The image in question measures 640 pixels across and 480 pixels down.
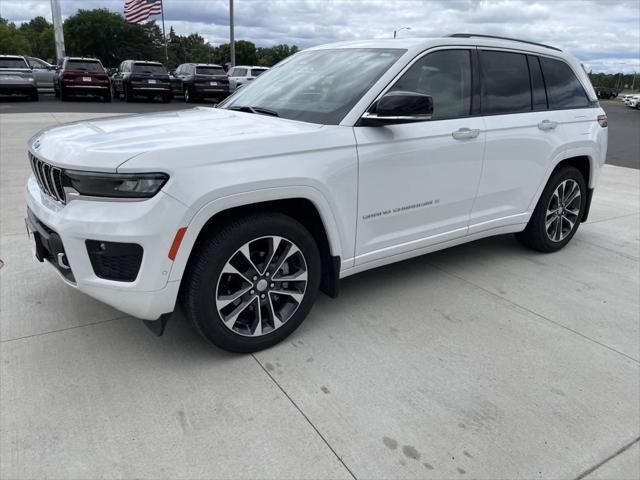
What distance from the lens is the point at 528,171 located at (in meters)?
4.31

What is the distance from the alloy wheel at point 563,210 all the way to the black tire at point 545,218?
0.02m

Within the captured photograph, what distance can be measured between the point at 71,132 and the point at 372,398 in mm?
2228

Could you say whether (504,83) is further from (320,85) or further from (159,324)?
(159,324)

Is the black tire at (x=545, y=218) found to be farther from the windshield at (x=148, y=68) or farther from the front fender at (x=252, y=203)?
the windshield at (x=148, y=68)

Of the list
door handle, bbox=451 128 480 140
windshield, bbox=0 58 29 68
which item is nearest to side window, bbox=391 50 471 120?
door handle, bbox=451 128 480 140

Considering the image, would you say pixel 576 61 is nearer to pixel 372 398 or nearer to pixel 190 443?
pixel 372 398

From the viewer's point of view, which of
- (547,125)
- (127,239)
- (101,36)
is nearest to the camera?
(127,239)

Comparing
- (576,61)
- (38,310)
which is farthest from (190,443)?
(576,61)

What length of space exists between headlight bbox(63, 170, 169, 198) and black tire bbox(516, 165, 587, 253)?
345 cm

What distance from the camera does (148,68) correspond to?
72.3 feet

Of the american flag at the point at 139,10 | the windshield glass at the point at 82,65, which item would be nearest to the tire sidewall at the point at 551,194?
the windshield glass at the point at 82,65

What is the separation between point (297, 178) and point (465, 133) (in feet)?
4.92

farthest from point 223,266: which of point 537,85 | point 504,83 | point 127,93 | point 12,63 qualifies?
point 12,63

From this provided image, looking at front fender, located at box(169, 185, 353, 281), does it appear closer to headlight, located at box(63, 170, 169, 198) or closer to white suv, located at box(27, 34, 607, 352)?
white suv, located at box(27, 34, 607, 352)
